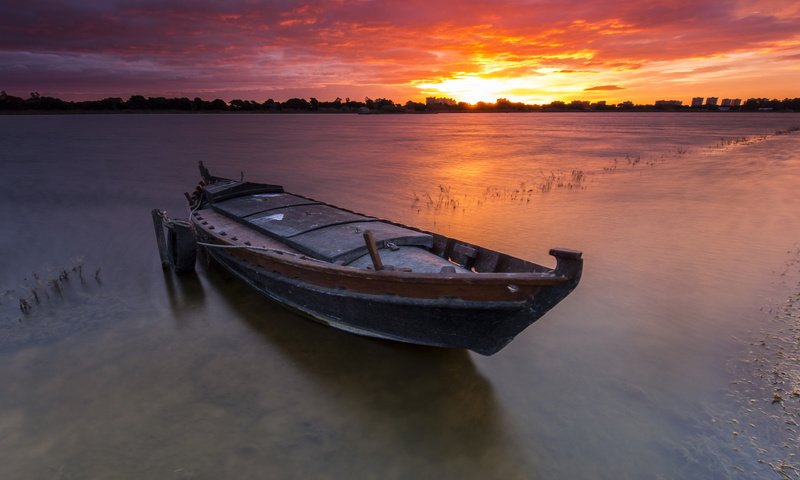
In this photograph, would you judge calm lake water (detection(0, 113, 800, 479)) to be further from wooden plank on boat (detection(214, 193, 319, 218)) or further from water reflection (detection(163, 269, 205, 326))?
wooden plank on boat (detection(214, 193, 319, 218))

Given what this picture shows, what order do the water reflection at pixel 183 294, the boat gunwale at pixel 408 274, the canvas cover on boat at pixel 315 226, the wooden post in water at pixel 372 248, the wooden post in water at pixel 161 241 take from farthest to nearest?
the wooden post in water at pixel 161 241 → the water reflection at pixel 183 294 → the canvas cover on boat at pixel 315 226 → the wooden post in water at pixel 372 248 → the boat gunwale at pixel 408 274

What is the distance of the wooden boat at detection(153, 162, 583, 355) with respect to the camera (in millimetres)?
5027

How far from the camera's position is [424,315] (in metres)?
5.59

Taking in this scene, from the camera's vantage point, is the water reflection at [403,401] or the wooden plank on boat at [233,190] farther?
the wooden plank on boat at [233,190]

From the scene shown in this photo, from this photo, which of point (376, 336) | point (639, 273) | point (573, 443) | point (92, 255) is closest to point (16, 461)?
point (376, 336)

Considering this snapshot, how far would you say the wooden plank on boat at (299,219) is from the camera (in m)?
8.74

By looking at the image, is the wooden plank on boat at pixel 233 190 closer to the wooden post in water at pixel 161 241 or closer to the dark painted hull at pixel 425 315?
the wooden post in water at pixel 161 241

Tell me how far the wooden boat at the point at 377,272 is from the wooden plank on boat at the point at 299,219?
0.03 metres

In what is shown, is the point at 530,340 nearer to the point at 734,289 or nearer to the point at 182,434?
the point at 734,289

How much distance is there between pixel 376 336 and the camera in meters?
6.46

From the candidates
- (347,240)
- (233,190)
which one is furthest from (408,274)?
(233,190)

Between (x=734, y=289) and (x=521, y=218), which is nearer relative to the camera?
(x=734, y=289)

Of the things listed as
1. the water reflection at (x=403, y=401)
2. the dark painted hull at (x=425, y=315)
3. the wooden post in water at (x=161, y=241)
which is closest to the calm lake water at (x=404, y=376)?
the water reflection at (x=403, y=401)

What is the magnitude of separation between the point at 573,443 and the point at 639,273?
21.1ft
